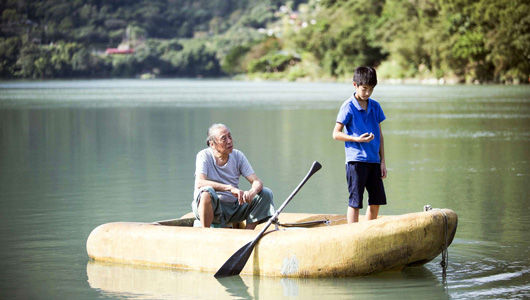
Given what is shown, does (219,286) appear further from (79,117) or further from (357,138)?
(79,117)

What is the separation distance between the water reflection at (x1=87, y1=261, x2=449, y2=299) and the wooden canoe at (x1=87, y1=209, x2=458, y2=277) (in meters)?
0.08

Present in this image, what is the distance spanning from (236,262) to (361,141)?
137 centimetres

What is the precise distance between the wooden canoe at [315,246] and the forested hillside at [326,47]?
5684 centimetres

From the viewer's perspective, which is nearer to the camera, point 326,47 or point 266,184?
point 266,184

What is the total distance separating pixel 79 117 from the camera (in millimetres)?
30297

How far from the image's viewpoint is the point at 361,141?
7.30 meters

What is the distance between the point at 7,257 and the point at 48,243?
623mm

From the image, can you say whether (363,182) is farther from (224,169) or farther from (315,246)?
(224,169)

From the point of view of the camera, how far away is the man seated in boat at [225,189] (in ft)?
24.9

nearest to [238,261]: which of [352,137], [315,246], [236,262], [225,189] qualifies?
[236,262]

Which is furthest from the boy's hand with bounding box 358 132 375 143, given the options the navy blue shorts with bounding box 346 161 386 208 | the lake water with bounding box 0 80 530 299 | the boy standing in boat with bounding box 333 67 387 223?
the lake water with bounding box 0 80 530 299

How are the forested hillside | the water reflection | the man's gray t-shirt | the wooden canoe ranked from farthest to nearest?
the forested hillside < the man's gray t-shirt < the wooden canoe < the water reflection

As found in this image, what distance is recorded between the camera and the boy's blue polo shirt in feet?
24.3

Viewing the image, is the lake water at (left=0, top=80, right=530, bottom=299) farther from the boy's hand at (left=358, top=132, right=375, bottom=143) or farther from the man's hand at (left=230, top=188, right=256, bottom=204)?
the boy's hand at (left=358, top=132, right=375, bottom=143)
